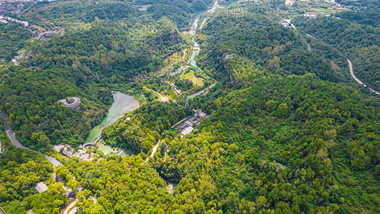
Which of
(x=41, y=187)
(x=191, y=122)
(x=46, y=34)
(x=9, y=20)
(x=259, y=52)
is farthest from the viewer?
(x=9, y=20)

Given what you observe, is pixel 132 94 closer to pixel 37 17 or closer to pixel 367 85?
pixel 37 17

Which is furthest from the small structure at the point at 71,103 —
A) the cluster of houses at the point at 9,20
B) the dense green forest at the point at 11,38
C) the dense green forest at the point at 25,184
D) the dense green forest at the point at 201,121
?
the cluster of houses at the point at 9,20

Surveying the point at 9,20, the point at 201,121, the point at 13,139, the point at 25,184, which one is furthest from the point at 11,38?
the point at 201,121

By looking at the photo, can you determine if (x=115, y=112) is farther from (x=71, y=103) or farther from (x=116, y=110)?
(x=71, y=103)

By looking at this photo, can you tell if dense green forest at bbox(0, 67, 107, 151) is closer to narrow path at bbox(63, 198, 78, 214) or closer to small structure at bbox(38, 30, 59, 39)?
narrow path at bbox(63, 198, 78, 214)

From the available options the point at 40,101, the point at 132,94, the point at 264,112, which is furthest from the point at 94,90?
the point at 264,112

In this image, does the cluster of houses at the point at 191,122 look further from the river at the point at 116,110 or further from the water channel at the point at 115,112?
the river at the point at 116,110
